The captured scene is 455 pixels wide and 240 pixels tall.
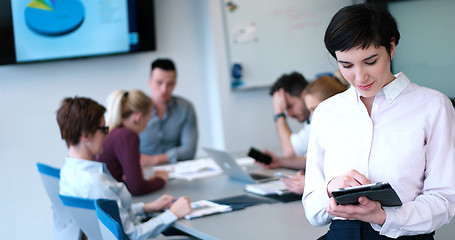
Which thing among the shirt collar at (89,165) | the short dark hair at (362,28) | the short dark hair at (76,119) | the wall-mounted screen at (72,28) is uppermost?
the wall-mounted screen at (72,28)

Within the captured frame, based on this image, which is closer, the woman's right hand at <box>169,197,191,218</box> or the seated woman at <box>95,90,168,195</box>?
the woman's right hand at <box>169,197,191,218</box>

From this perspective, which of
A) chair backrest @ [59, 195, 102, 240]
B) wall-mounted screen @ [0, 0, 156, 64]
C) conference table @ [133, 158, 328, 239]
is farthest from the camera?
wall-mounted screen @ [0, 0, 156, 64]

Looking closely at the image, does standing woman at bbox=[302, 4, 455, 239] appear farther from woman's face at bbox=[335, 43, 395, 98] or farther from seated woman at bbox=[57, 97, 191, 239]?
seated woman at bbox=[57, 97, 191, 239]

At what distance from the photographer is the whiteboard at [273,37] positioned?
5.48 meters

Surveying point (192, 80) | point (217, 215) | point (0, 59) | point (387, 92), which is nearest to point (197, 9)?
point (192, 80)

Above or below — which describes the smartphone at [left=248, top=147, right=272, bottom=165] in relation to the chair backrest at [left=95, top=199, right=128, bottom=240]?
below

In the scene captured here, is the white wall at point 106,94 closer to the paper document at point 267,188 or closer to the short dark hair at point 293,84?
the short dark hair at point 293,84

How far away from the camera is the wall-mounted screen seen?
15.6ft

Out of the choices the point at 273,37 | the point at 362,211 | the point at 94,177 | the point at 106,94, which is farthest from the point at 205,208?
the point at 273,37

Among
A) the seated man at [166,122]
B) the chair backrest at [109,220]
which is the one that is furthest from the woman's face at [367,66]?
the seated man at [166,122]

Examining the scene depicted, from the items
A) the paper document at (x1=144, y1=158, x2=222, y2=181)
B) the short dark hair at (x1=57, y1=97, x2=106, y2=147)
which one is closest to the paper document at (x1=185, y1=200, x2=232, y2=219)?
the short dark hair at (x1=57, y1=97, x2=106, y2=147)

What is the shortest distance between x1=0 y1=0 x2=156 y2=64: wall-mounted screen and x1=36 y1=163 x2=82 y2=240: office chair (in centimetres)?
210

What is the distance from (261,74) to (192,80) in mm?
720

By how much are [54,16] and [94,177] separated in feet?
9.34
